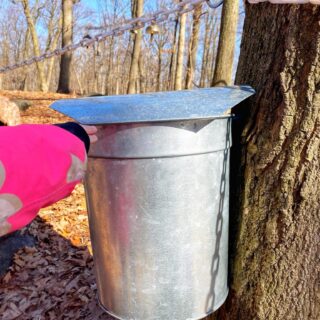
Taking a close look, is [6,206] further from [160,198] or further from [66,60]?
[66,60]

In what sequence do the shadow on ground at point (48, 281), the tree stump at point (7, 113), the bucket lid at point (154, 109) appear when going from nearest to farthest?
1. the bucket lid at point (154, 109)
2. the shadow on ground at point (48, 281)
3. the tree stump at point (7, 113)

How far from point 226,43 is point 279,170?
205 inches

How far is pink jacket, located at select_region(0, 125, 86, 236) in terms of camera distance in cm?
89

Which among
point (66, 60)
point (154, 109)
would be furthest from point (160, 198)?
point (66, 60)

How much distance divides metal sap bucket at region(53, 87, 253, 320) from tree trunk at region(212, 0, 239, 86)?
496 centimetres

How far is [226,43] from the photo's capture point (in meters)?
6.07

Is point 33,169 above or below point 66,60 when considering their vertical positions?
below

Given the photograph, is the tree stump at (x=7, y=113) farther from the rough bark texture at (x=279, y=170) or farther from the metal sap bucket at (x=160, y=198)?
the rough bark texture at (x=279, y=170)

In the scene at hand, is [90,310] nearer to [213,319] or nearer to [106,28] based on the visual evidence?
[213,319]

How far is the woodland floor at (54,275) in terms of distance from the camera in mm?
2711

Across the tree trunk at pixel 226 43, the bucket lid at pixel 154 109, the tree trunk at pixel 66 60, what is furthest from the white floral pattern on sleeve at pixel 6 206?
the tree trunk at pixel 66 60

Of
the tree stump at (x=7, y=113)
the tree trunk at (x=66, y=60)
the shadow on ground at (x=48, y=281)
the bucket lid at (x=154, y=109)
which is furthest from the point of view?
the tree trunk at (x=66, y=60)

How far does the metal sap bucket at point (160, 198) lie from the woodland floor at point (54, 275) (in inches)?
54.4

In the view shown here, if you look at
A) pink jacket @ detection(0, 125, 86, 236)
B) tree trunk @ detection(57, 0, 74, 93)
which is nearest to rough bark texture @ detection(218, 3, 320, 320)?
pink jacket @ detection(0, 125, 86, 236)
